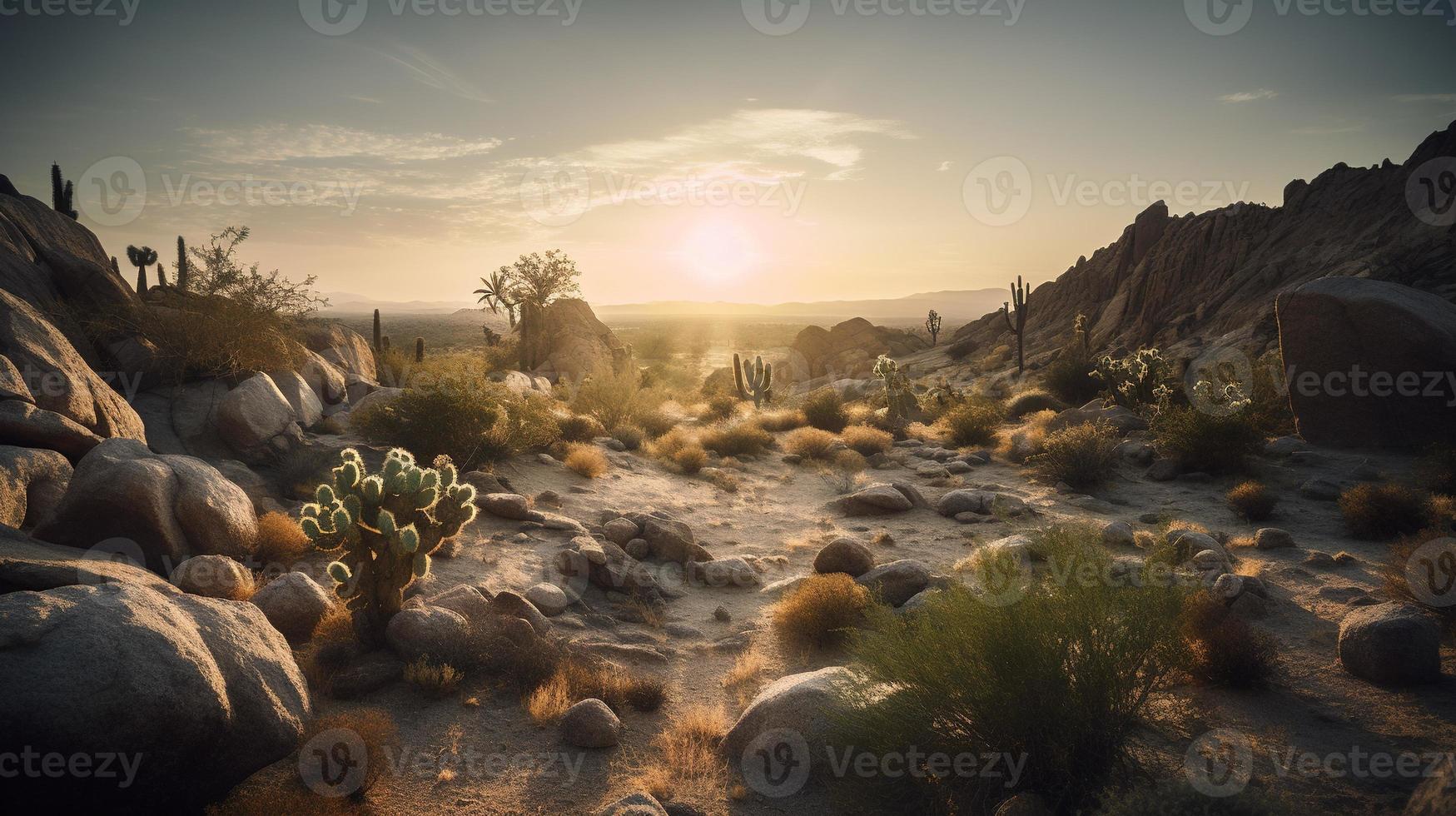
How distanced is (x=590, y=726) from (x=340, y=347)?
1539 centimetres

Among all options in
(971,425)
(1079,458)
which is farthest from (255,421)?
(971,425)

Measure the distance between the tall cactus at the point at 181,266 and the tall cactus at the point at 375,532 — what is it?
39.8ft

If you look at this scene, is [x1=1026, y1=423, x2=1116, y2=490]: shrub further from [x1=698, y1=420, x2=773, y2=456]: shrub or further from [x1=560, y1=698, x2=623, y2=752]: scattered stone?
[x1=560, y1=698, x2=623, y2=752]: scattered stone

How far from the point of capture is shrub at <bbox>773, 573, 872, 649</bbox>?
22.9 ft

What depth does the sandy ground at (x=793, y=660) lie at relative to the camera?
4488 millimetres

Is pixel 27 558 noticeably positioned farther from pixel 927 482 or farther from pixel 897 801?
pixel 927 482

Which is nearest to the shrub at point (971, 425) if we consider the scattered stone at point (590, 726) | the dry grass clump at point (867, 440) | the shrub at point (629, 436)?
the dry grass clump at point (867, 440)

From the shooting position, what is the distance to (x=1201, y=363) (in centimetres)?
1867

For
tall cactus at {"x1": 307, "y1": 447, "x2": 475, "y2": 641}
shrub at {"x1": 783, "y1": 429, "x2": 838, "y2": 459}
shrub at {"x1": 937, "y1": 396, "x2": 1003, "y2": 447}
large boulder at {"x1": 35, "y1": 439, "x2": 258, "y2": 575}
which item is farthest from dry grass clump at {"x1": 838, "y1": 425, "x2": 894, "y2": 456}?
large boulder at {"x1": 35, "y1": 439, "x2": 258, "y2": 575}

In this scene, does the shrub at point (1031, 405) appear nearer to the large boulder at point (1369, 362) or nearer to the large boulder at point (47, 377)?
the large boulder at point (1369, 362)

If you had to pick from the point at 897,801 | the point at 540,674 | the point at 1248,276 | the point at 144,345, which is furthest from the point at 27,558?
the point at 1248,276

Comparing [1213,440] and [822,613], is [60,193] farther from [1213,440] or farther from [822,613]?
[1213,440]

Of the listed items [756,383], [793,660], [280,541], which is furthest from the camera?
[756,383]

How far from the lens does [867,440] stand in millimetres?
17000
